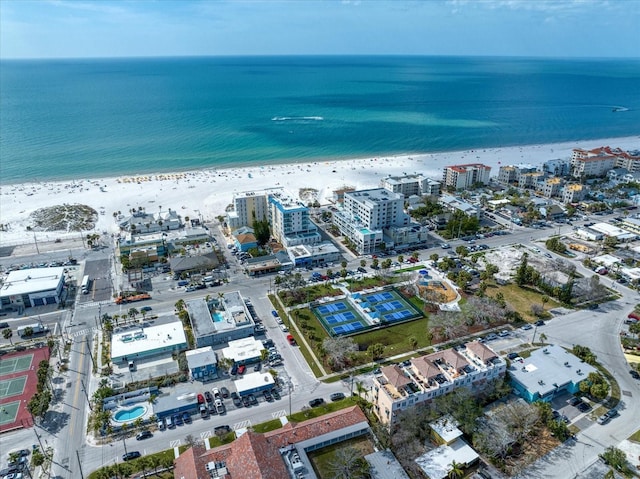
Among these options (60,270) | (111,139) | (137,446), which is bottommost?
(137,446)

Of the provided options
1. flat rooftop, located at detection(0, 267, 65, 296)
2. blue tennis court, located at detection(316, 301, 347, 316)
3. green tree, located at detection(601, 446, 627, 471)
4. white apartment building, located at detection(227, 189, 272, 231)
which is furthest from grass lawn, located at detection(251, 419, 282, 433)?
white apartment building, located at detection(227, 189, 272, 231)

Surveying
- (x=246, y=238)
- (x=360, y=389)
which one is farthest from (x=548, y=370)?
(x=246, y=238)

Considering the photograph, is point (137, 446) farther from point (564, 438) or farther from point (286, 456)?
point (564, 438)

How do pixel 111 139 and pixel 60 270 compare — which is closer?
pixel 60 270

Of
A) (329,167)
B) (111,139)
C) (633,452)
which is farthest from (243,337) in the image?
(111,139)

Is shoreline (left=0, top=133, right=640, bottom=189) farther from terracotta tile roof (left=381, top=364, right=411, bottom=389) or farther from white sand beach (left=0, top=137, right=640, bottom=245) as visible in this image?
terracotta tile roof (left=381, top=364, right=411, bottom=389)

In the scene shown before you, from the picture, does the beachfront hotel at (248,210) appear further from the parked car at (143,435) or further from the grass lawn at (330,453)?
the grass lawn at (330,453)

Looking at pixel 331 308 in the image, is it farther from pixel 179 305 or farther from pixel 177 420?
pixel 177 420
